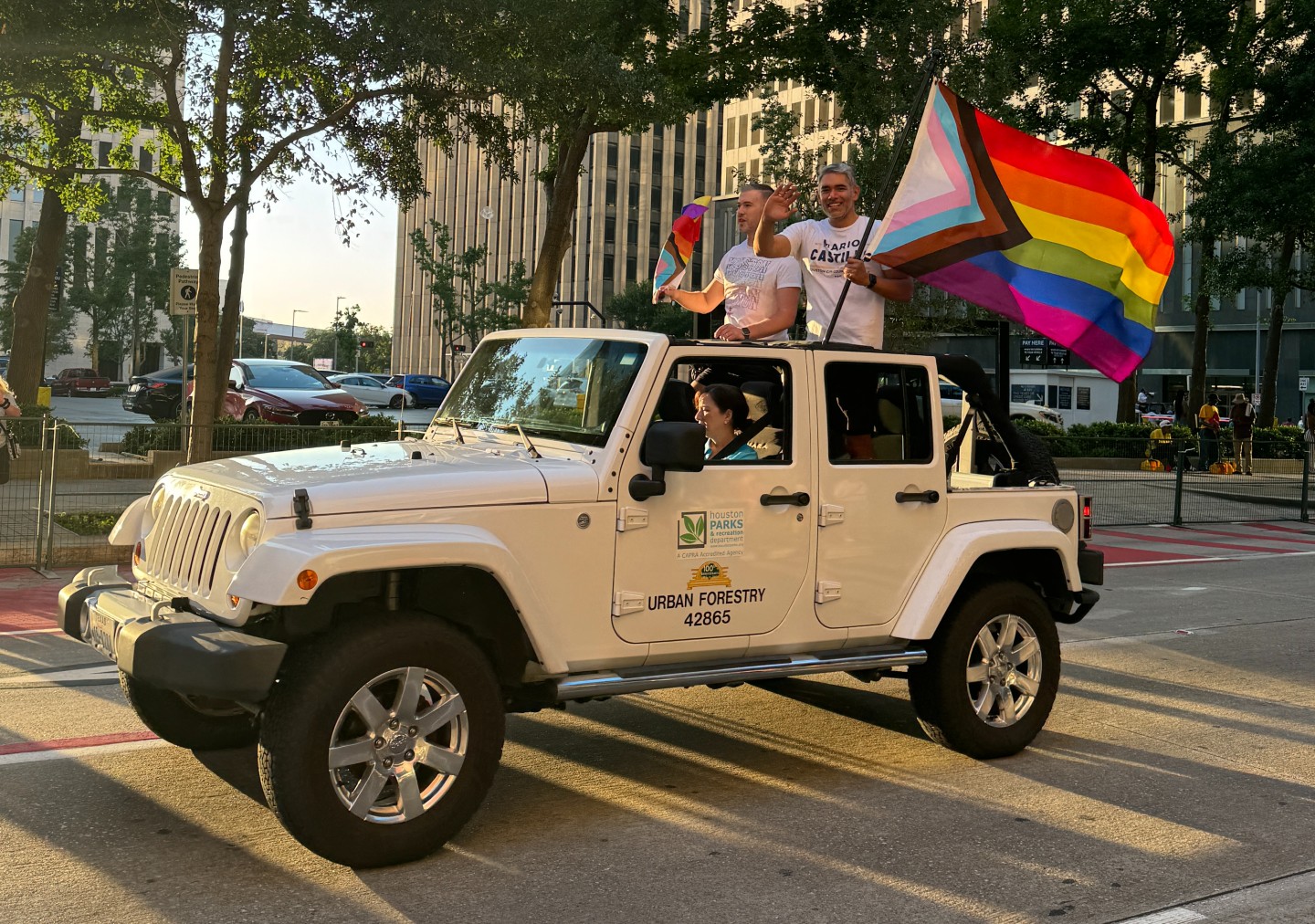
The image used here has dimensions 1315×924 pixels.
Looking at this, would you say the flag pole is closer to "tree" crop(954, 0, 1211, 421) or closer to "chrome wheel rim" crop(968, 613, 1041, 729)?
"chrome wheel rim" crop(968, 613, 1041, 729)

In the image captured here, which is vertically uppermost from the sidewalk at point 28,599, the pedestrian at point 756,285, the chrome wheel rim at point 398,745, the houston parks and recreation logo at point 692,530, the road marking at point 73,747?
the pedestrian at point 756,285

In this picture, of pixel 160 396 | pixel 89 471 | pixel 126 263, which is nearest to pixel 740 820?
pixel 89 471

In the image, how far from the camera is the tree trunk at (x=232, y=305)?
22.7 metres

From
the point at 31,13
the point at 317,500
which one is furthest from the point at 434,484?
the point at 31,13

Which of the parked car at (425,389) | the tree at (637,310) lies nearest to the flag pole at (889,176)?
the parked car at (425,389)

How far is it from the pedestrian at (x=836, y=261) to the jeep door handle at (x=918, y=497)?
0.88m

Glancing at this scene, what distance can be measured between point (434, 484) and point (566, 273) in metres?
111

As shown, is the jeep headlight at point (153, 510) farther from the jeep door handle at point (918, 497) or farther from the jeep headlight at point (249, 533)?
the jeep door handle at point (918, 497)

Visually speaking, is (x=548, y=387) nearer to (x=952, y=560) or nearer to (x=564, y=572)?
(x=564, y=572)

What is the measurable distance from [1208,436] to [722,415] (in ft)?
84.4

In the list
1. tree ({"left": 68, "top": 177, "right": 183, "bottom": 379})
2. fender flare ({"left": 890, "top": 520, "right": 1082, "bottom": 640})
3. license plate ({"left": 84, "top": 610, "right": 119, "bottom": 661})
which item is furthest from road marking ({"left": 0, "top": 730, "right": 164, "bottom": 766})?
tree ({"left": 68, "top": 177, "right": 183, "bottom": 379})

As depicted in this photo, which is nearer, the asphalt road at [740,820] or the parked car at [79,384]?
the asphalt road at [740,820]

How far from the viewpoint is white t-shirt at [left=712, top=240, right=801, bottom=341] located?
6.84 metres

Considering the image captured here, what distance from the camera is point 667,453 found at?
4.95 metres
